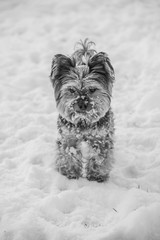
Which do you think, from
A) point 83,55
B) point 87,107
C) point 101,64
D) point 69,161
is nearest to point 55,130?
point 69,161

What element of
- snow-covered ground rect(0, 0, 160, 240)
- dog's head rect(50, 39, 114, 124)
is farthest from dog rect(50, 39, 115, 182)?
snow-covered ground rect(0, 0, 160, 240)

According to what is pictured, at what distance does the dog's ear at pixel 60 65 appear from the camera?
14.5ft

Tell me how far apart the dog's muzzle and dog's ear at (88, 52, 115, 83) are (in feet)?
1.45

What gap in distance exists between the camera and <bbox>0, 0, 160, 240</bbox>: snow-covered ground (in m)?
3.98

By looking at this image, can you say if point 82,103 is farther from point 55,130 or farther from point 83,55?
point 55,130

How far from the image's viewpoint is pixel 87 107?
173 inches

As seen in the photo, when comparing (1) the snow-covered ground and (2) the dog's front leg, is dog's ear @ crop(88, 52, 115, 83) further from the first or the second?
(1) the snow-covered ground

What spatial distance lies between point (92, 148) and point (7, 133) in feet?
6.31

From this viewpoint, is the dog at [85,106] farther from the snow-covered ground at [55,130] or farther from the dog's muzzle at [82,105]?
the snow-covered ground at [55,130]

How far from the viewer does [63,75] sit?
14.7 feet

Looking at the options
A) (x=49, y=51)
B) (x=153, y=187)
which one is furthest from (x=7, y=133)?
(x=49, y=51)

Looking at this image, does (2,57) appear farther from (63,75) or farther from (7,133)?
(63,75)

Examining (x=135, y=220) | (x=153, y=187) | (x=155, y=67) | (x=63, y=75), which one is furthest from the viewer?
(x=155, y=67)

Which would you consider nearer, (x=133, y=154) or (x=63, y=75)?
(x=63, y=75)
